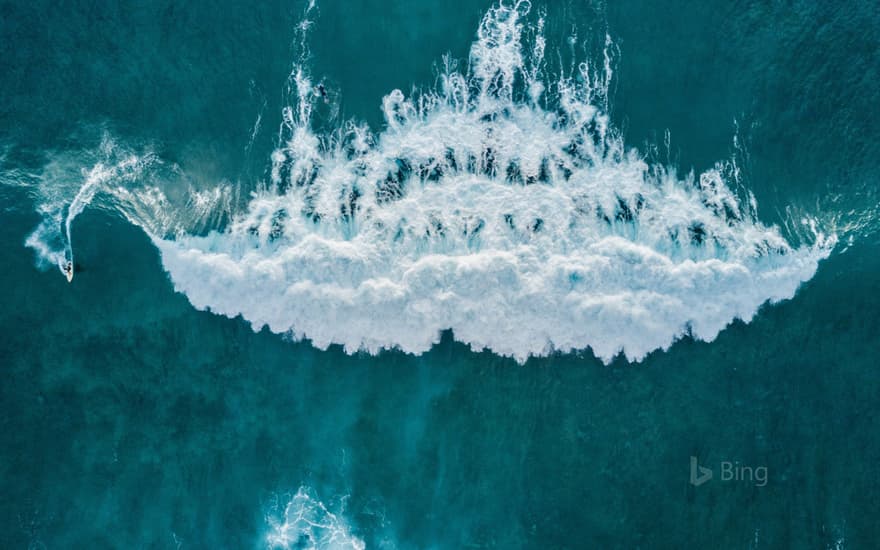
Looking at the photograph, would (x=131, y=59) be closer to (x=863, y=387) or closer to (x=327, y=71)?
(x=327, y=71)

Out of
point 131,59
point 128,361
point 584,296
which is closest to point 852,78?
point 584,296

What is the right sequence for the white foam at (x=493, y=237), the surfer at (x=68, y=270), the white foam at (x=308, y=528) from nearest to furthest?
the white foam at (x=493, y=237) < the white foam at (x=308, y=528) < the surfer at (x=68, y=270)

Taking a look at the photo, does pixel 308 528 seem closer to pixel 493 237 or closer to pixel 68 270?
pixel 493 237

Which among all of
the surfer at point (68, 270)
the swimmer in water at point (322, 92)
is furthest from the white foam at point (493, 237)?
the surfer at point (68, 270)

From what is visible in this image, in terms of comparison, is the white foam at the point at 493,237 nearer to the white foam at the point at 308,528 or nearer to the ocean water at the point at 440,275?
the ocean water at the point at 440,275

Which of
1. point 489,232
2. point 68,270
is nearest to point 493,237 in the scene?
point 489,232

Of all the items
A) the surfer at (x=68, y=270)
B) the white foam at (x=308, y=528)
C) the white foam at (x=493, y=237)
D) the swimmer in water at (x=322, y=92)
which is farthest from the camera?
the swimmer in water at (x=322, y=92)
